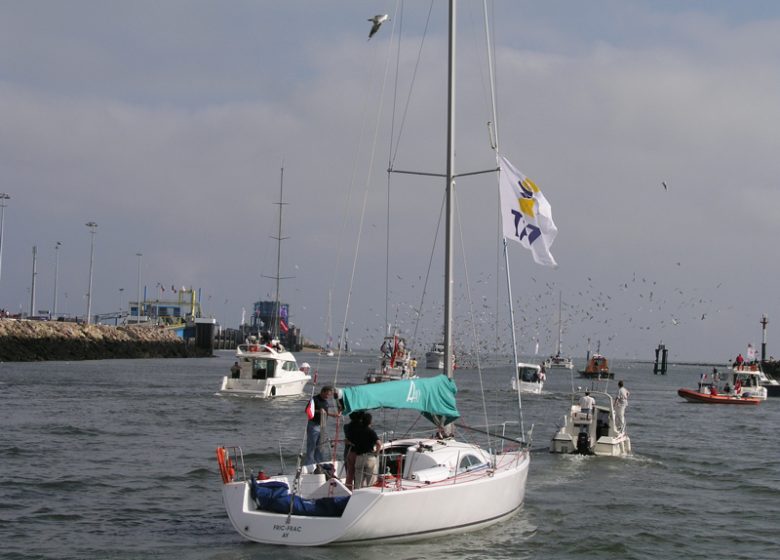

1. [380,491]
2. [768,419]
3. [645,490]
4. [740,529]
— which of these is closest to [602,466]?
[645,490]

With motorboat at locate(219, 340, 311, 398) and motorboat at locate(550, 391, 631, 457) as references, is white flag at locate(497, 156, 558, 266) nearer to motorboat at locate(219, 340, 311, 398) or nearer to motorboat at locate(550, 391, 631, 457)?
motorboat at locate(550, 391, 631, 457)

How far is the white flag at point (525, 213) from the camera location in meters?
21.4

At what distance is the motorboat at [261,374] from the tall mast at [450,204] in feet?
104

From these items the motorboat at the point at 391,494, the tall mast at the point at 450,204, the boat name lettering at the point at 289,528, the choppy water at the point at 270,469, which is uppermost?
the tall mast at the point at 450,204

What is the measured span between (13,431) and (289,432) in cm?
952

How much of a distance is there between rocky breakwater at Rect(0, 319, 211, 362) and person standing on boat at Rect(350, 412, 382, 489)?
8954cm

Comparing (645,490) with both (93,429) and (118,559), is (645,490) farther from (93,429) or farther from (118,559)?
(93,429)

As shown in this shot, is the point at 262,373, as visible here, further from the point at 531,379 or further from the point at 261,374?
the point at 531,379

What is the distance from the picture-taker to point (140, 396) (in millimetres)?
53312

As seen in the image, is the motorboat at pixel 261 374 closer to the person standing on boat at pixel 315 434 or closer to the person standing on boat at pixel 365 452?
the person standing on boat at pixel 315 434

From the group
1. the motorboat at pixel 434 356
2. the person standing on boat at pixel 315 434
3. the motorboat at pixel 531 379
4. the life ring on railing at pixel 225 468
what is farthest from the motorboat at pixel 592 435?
the motorboat at pixel 434 356

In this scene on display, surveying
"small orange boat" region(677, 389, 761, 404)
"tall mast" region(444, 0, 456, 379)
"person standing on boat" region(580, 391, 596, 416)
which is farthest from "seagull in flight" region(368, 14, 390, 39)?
"small orange boat" region(677, 389, 761, 404)

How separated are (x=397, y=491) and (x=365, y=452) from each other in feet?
4.27

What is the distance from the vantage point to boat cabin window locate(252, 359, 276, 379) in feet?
171
